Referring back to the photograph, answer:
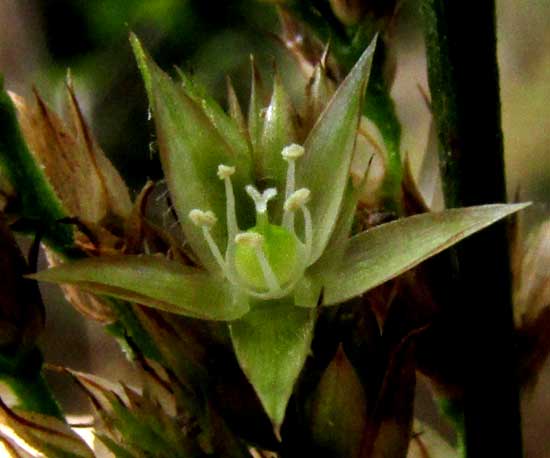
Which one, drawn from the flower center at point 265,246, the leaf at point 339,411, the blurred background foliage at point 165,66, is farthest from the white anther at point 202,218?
the blurred background foliage at point 165,66

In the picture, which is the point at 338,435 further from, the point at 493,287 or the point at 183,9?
the point at 183,9

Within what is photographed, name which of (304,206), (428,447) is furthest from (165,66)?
(304,206)

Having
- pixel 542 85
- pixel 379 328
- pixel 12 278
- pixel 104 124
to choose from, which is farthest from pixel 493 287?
pixel 104 124

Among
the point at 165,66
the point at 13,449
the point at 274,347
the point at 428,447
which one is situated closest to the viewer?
the point at 274,347

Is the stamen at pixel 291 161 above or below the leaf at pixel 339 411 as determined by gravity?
above

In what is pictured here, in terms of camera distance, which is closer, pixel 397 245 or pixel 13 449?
pixel 397 245

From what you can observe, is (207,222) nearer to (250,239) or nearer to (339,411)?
(250,239)

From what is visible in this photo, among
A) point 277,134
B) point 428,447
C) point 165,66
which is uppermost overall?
point 165,66

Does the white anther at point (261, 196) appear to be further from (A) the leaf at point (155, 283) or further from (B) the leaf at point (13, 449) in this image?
(B) the leaf at point (13, 449)
